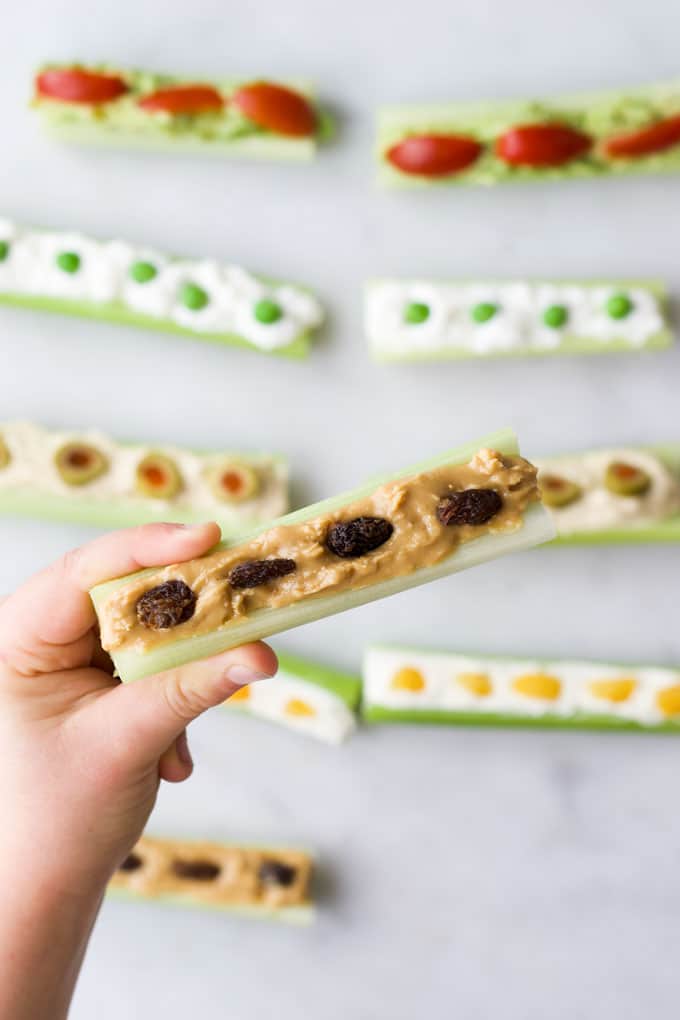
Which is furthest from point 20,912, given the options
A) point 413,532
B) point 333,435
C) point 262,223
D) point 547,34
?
point 547,34

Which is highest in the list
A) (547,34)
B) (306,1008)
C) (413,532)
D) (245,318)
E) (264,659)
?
(547,34)

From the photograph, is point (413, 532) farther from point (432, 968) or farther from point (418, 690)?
point (432, 968)

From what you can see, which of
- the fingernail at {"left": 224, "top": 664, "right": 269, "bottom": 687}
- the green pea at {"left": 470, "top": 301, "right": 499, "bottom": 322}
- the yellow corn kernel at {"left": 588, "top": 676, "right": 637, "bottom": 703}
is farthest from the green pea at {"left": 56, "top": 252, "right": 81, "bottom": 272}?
the yellow corn kernel at {"left": 588, "top": 676, "right": 637, "bottom": 703}

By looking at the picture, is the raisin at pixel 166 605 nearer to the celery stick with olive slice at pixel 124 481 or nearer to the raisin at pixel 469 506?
the raisin at pixel 469 506

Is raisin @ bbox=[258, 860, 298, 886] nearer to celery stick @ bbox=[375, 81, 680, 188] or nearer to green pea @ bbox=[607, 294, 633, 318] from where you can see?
green pea @ bbox=[607, 294, 633, 318]

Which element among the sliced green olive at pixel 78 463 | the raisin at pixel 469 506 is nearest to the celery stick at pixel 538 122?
the sliced green olive at pixel 78 463

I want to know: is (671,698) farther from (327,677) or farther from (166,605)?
(166,605)
